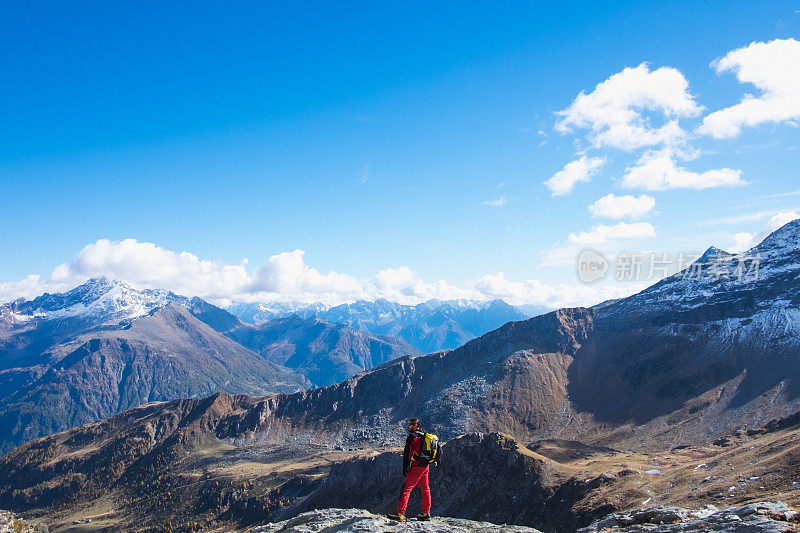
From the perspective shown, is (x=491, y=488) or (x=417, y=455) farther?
(x=491, y=488)

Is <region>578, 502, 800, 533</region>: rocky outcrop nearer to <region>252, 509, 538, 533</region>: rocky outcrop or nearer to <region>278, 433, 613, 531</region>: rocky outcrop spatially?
<region>252, 509, 538, 533</region>: rocky outcrop

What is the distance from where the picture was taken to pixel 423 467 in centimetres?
2330

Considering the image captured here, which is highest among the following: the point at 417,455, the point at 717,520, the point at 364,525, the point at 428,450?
the point at 428,450

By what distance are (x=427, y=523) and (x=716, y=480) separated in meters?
58.6

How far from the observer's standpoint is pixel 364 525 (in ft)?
75.3

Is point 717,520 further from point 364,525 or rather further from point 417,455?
point 364,525

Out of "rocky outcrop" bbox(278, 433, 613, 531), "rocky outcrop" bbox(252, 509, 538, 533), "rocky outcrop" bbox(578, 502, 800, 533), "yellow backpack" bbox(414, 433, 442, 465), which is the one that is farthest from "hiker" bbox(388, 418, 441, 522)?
"rocky outcrop" bbox(278, 433, 613, 531)

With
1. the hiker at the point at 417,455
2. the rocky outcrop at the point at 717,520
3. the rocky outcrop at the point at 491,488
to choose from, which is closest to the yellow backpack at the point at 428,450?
the hiker at the point at 417,455

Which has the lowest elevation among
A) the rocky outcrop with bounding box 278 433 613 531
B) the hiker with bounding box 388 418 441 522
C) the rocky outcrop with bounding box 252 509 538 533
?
the rocky outcrop with bounding box 278 433 613 531

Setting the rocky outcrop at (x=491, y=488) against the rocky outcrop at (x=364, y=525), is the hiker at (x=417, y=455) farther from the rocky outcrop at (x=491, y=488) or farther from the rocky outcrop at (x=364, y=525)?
the rocky outcrop at (x=491, y=488)

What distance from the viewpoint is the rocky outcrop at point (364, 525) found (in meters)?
22.9

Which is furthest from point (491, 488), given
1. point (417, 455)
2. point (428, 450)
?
point (428, 450)

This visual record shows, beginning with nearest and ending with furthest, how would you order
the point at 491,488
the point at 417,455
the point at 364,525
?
the point at 364,525
the point at 417,455
the point at 491,488

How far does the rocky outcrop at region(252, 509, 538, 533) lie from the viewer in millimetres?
22938
